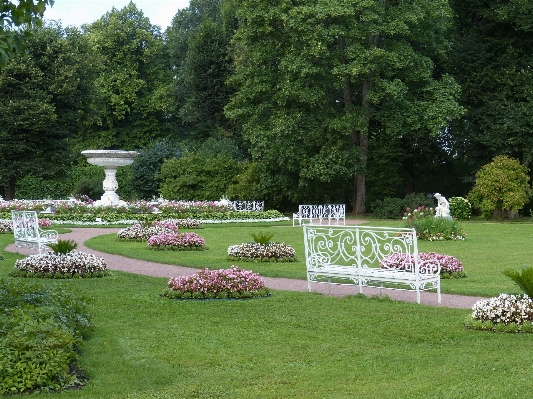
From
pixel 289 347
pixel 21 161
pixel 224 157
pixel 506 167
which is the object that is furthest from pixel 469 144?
pixel 289 347

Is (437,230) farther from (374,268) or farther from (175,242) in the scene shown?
(374,268)

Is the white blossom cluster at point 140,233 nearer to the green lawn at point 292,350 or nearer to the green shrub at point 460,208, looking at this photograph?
the green lawn at point 292,350

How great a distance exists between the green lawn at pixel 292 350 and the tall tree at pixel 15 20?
8.43 ft

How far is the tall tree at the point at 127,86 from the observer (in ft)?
158

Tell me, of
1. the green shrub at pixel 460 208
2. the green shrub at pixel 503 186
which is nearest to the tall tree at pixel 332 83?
the green shrub at pixel 503 186

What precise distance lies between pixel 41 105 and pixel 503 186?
68.7ft

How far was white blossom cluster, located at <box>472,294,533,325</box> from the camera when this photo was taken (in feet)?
24.4

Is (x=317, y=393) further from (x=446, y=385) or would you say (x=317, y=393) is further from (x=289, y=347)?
(x=289, y=347)

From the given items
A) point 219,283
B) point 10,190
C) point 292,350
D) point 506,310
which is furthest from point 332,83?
point 292,350

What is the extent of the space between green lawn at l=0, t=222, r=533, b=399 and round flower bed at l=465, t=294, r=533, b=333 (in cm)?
14

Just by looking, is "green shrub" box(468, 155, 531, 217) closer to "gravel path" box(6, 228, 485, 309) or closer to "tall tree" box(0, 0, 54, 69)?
"gravel path" box(6, 228, 485, 309)

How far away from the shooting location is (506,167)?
102 ft

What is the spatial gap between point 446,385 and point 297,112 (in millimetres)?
26928

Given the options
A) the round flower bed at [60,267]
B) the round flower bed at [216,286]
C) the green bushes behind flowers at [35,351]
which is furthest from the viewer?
the round flower bed at [60,267]
